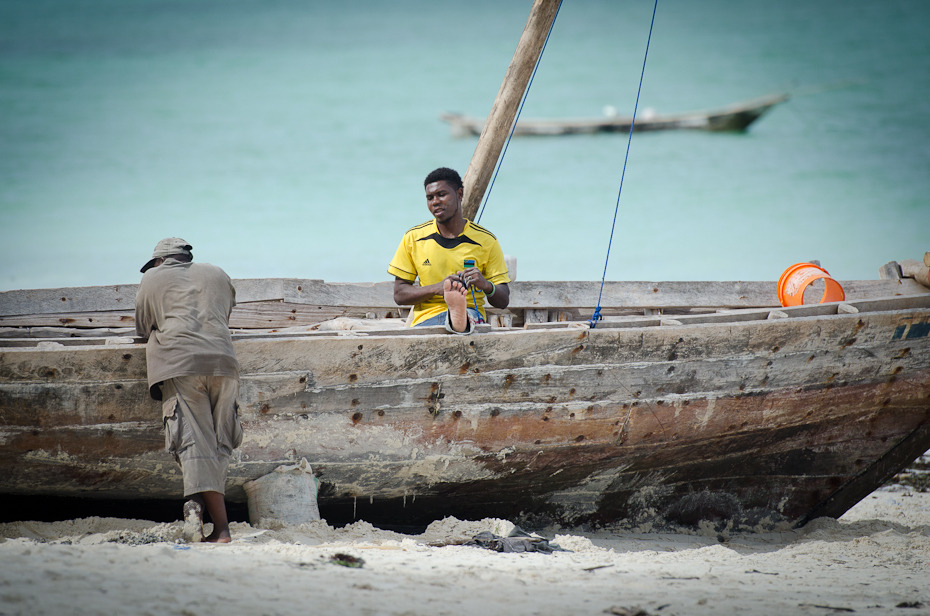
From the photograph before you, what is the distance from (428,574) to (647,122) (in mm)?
20957

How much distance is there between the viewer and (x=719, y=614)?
8.00 ft

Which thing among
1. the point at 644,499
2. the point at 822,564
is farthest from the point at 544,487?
the point at 822,564

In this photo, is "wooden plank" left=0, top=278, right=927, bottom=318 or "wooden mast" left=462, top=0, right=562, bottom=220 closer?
"wooden mast" left=462, top=0, right=562, bottom=220

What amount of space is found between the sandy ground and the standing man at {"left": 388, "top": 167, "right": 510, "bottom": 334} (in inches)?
45.9

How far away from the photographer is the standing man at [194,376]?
3.22 metres

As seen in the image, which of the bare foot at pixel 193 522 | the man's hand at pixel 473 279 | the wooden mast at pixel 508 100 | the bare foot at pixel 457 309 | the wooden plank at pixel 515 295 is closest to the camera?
the bare foot at pixel 193 522

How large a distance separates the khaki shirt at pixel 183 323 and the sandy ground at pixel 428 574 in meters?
0.70

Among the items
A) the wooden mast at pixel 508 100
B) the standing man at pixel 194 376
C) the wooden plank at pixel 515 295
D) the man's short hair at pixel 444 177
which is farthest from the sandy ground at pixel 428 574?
the wooden mast at pixel 508 100

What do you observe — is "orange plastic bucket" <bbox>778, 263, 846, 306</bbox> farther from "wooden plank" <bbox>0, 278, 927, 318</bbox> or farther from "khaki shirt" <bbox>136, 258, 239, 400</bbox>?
"khaki shirt" <bbox>136, 258, 239, 400</bbox>

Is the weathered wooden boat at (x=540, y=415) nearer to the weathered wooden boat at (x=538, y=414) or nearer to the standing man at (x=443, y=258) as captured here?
the weathered wooden boat at (x=538, y=414)

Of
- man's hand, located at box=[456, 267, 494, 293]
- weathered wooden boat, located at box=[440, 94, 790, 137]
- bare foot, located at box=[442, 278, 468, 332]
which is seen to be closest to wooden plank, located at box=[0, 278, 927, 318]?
man's hand, located at box=[456, 267, 494, 293]

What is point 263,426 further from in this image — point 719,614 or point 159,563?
point 719,614

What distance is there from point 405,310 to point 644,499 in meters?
2.33

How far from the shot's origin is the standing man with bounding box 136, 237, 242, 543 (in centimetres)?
322
